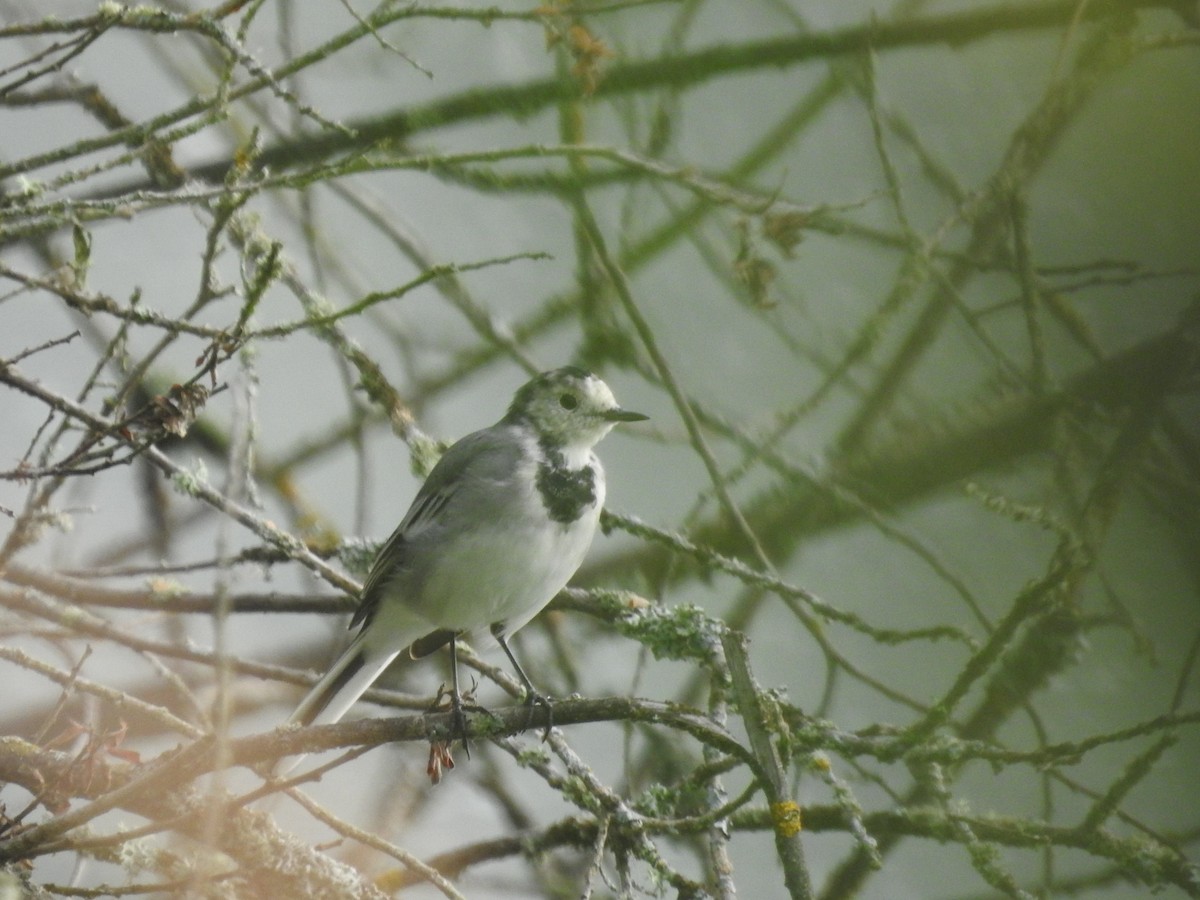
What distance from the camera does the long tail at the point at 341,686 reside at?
4.31 ft

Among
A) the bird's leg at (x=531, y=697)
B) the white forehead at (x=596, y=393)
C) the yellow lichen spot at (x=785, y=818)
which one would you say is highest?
the white forehead at (x=596, y=393)

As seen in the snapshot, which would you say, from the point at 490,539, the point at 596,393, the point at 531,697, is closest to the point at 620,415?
the point at 596,393

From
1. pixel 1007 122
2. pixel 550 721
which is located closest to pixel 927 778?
pixel 550 721

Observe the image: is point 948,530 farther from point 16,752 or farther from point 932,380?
point 16,752

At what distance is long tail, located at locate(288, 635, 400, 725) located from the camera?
1.31 m

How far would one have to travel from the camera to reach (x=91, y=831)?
3.66 feet

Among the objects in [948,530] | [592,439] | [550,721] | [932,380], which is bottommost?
[550,721]

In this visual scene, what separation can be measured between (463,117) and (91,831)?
3.80 feet

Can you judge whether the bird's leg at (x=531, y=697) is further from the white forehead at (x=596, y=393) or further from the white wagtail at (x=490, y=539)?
the white forehead at (x=596, y=393)

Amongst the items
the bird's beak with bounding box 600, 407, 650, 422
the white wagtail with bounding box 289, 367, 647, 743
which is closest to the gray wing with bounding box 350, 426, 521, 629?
the white wagtail with bounding box 289, 367, 647, 743

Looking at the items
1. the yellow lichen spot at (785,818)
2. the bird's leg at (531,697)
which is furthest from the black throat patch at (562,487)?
the yellow lichen spot at (785,818)

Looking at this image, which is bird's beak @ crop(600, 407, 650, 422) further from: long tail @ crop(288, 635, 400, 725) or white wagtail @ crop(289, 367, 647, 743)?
long tail @ crop(288, 635, 400, 725)

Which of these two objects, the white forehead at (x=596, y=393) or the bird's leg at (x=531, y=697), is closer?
the bird's leg at (x=531, y=697)

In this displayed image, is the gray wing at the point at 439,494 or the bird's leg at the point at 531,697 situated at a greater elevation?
the gray wing at the point at 439,494
